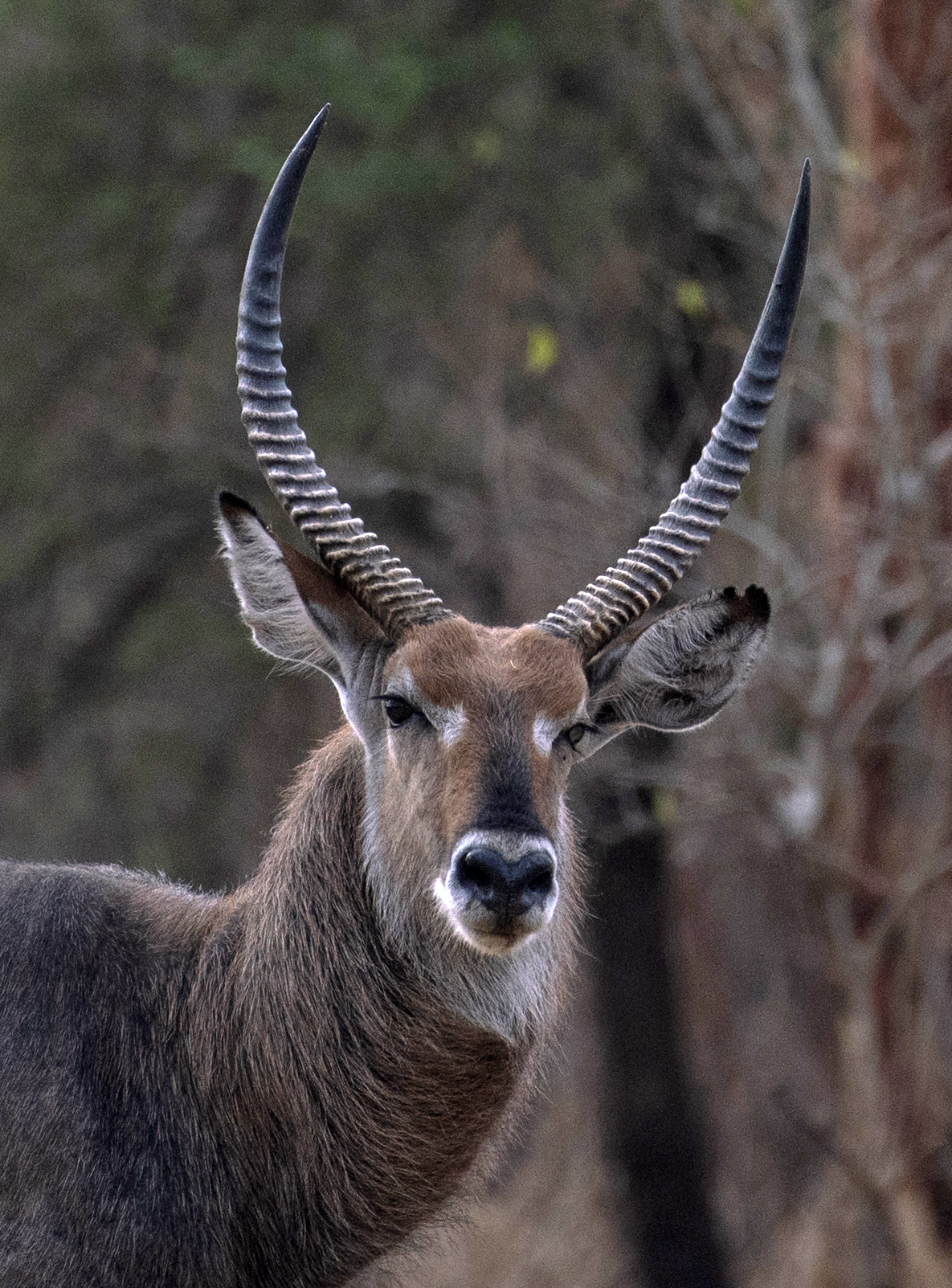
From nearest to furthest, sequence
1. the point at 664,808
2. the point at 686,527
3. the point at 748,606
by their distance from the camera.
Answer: the point at 686,527
the point at 748,606
the point at 664,808

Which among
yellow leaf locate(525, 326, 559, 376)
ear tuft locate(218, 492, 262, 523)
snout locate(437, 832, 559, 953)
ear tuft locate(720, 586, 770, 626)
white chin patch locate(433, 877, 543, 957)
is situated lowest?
white chin patch locate(433, 877, 543, 957)

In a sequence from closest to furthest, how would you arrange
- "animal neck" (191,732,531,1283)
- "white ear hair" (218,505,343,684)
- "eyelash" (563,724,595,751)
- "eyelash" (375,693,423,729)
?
"animal neck" (191,732,531,1283) → "white ear hair" (218,505,343,684) → "eyelash" (375,693,423,729) → "eyelash" (563,724,595,751)

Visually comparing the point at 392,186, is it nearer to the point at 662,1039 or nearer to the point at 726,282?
the point at 726,282

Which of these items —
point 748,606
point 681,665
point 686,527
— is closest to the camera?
point 686,527

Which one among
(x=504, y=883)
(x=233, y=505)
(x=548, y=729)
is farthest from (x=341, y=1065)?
(x=233, y=505)

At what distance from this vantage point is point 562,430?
14094 mm

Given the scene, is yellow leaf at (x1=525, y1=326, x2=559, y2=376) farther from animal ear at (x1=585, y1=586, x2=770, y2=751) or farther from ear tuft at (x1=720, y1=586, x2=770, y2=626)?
ear tuft at (x1=720, y1=586, x2=770, y2=626)

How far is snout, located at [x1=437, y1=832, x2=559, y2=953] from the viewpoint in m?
4.85

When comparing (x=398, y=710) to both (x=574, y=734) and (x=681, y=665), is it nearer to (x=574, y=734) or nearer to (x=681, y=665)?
(x=574, y=734)

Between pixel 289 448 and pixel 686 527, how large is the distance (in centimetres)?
133

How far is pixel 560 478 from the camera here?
13531 millimetres

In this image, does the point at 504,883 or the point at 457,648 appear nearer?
the point at 504,883

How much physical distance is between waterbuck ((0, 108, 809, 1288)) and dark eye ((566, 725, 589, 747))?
15 mm

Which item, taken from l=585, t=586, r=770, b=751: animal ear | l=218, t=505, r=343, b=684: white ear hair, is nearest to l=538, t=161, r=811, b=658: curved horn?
l=585, t=586, r=770, b=751: animal ear
